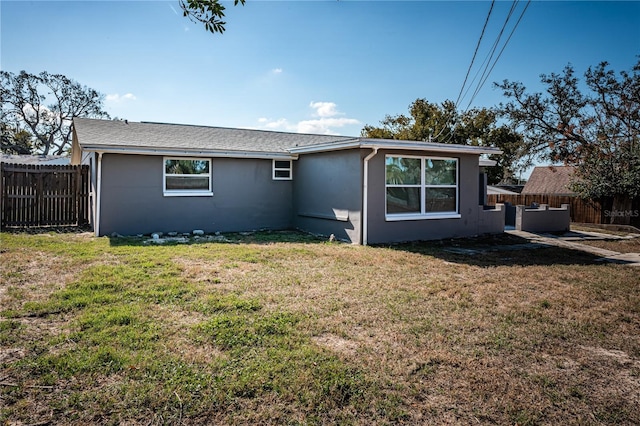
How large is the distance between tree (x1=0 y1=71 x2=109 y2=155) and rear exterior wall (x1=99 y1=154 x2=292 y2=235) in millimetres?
33366

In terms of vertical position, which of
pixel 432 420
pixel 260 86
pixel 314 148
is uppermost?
pixel 260 86

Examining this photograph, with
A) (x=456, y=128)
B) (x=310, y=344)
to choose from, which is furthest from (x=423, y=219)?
(x=456, y=128)

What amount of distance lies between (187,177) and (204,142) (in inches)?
56.2

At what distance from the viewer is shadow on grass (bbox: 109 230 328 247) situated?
959 cm

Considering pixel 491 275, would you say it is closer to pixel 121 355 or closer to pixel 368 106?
pixel 121 355

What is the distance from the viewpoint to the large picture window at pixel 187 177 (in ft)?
38.4

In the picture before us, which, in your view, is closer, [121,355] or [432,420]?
[432,420]

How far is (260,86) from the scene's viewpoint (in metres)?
12.9

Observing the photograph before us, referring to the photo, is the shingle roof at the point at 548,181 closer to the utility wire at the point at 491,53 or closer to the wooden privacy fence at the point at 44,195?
the utility wire at the point at 491,53

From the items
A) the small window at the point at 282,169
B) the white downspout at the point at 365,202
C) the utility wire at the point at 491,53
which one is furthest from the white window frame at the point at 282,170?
the utility wire at the point at 491,53

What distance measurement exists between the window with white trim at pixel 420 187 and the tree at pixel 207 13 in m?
6.87

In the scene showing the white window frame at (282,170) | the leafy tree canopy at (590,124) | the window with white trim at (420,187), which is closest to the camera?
the window with white trim at (420,187)

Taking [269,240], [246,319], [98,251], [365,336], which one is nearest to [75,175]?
[98,251]

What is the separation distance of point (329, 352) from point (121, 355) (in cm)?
178
